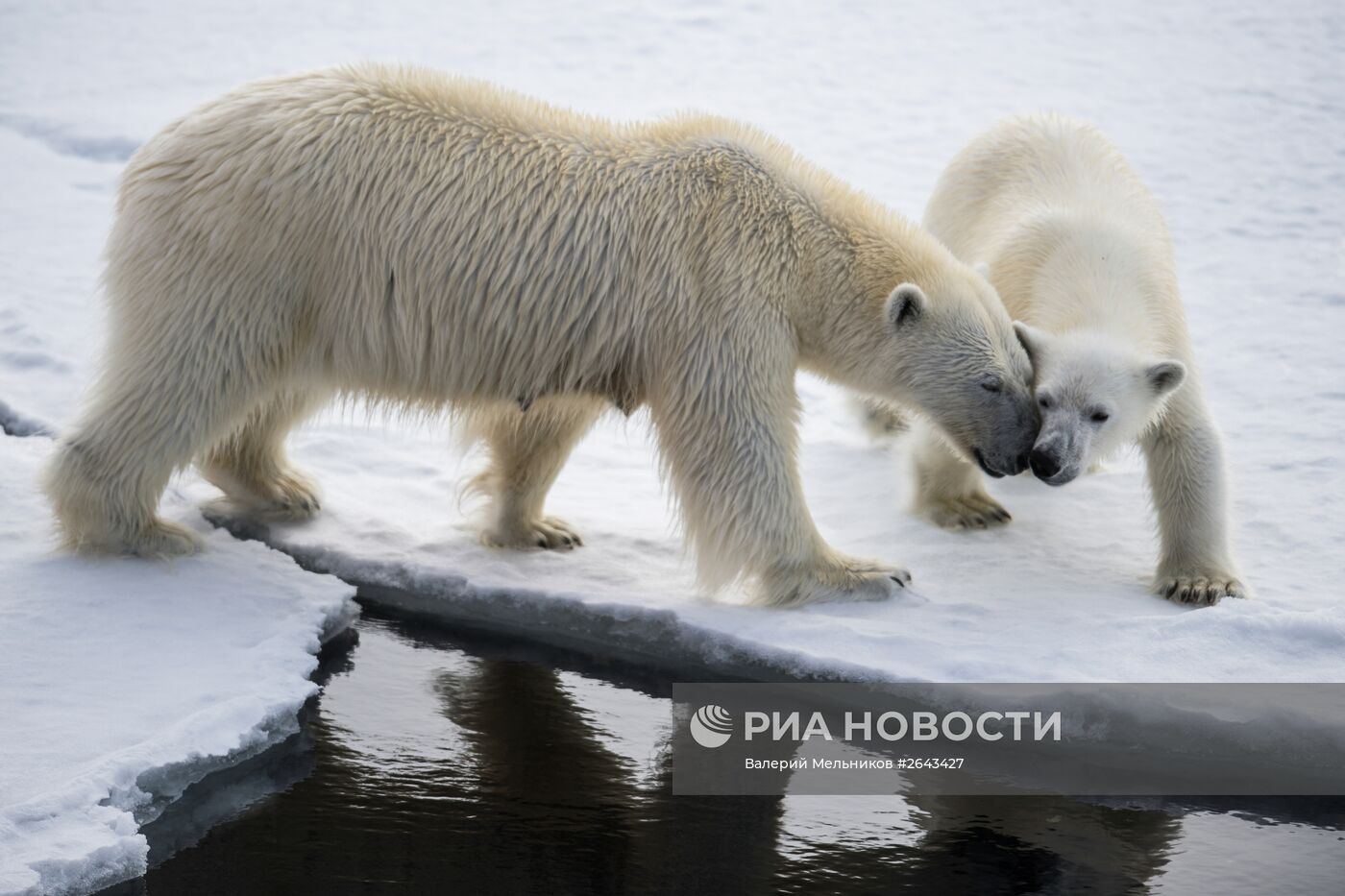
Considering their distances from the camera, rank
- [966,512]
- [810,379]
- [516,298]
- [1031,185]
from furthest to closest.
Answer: [810,379]
[1031,185]
[966,512]
[516,298]

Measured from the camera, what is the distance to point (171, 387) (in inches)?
184

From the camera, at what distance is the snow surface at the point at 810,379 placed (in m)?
4.60

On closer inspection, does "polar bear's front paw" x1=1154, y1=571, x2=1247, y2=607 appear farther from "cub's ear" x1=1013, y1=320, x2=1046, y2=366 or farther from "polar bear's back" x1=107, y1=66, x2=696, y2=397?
"polar bear's back" x1=107, y1=66, x2=696, y2=397

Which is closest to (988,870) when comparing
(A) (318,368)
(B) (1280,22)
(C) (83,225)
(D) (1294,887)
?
(D) (1294,887)

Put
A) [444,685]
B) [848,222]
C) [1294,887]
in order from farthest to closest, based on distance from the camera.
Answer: [848,222], [444,685], [1294,887]

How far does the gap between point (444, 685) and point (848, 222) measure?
1970 millimetres

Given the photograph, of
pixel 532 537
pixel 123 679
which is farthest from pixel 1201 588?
pixel 123 679

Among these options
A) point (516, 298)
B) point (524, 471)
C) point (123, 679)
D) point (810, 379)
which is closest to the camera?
point (123, 679)

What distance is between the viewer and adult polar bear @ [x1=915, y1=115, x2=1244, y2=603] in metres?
4.85

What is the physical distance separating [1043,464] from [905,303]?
663mm

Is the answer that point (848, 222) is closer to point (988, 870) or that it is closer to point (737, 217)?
Result: point (737, 217)

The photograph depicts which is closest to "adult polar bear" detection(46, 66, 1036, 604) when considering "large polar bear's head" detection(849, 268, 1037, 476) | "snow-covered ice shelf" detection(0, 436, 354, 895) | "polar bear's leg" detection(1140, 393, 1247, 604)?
"large polar bear's head" detection(849, 268, 1037, 476)

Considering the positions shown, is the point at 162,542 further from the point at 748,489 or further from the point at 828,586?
the point at 828,586

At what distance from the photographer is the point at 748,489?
16.0 ft
